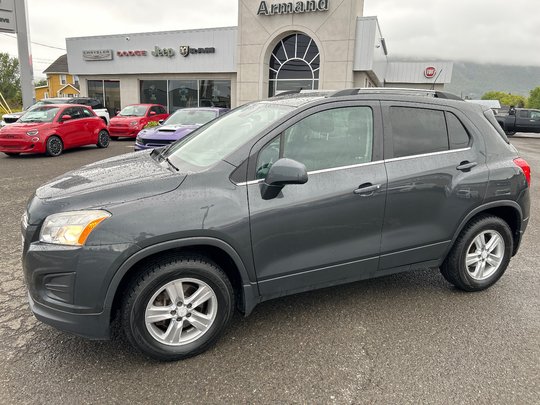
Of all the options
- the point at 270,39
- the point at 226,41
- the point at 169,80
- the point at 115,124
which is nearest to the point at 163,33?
the point at 169,80

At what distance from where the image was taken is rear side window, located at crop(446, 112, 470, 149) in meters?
3.37

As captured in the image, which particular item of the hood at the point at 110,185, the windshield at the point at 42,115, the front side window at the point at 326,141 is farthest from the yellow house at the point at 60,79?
the front side window at the point at 326,141

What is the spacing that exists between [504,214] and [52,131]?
11.5 meters

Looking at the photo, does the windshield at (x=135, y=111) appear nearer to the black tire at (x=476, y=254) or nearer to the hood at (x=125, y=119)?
the hood at (x=125, y=119)

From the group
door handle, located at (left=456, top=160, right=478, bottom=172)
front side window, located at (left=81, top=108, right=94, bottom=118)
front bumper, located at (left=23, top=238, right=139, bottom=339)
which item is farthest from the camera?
front side window, located at (left=81, top=108, right=94, bottom=118)

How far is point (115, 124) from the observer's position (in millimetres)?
15945

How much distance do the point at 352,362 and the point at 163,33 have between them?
24.7m

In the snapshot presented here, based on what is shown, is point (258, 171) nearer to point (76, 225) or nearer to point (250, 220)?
point (250, 220)

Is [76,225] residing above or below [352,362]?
above

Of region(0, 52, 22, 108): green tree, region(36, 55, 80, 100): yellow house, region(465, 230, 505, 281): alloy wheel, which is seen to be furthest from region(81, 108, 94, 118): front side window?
region(0, 52, 22, 108): green tree

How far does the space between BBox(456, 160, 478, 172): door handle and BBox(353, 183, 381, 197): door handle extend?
0.87m

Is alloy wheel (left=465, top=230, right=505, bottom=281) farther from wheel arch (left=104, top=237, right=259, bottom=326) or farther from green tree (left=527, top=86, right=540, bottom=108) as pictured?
green tree (left=527, top=86, right=540, bottom=108)

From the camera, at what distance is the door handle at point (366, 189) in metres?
2.90

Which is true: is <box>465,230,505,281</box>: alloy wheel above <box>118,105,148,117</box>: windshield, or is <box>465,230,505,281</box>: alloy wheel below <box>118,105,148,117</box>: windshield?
below
